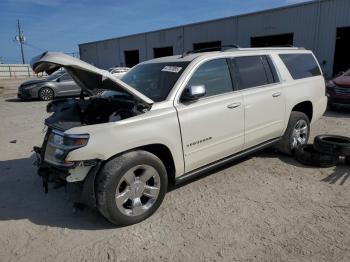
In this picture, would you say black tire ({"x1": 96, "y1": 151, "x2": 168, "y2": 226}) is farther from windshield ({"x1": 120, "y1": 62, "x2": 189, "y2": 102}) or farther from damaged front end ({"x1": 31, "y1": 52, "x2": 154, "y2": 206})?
windshield ({"x1": 120, "y1": 62, "x2": 189, "y2": 102})

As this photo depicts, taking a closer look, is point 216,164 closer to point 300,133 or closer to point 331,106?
point 300,133

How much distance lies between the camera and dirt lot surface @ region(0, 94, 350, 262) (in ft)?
10.1

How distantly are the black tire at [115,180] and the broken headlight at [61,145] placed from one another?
357mm

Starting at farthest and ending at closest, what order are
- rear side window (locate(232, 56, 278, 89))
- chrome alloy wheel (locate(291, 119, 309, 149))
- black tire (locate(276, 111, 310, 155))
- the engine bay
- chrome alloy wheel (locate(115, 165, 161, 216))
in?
chrome alloy wheel (locate(291, 119, 309, 149)), black tire (locate(276, 111, 310, 155)), rear side window (locate(232, 56, 278, 89)), the engine bay, chrome alloy wheel (locate(115, 165, 161, 216))

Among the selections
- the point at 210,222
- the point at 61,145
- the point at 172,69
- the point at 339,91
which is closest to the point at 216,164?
the point at 210,222

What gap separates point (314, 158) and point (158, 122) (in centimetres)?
290

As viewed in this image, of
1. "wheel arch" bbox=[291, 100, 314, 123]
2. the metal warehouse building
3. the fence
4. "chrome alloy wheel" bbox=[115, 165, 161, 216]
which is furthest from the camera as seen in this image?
the fence

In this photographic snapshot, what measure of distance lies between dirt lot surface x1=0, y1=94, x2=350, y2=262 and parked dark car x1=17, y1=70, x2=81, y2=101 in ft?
36.0

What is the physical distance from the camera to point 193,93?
12.0 ft

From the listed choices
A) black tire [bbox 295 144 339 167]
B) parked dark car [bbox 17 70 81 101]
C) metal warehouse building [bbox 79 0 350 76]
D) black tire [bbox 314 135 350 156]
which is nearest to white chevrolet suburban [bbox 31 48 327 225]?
black tire [bbox 295 144 339 167]

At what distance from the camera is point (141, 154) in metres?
3.51

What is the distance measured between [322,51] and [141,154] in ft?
61.7

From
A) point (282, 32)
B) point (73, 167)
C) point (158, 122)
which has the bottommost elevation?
point (73, 167)

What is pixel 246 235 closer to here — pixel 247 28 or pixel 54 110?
pixel 54 110
